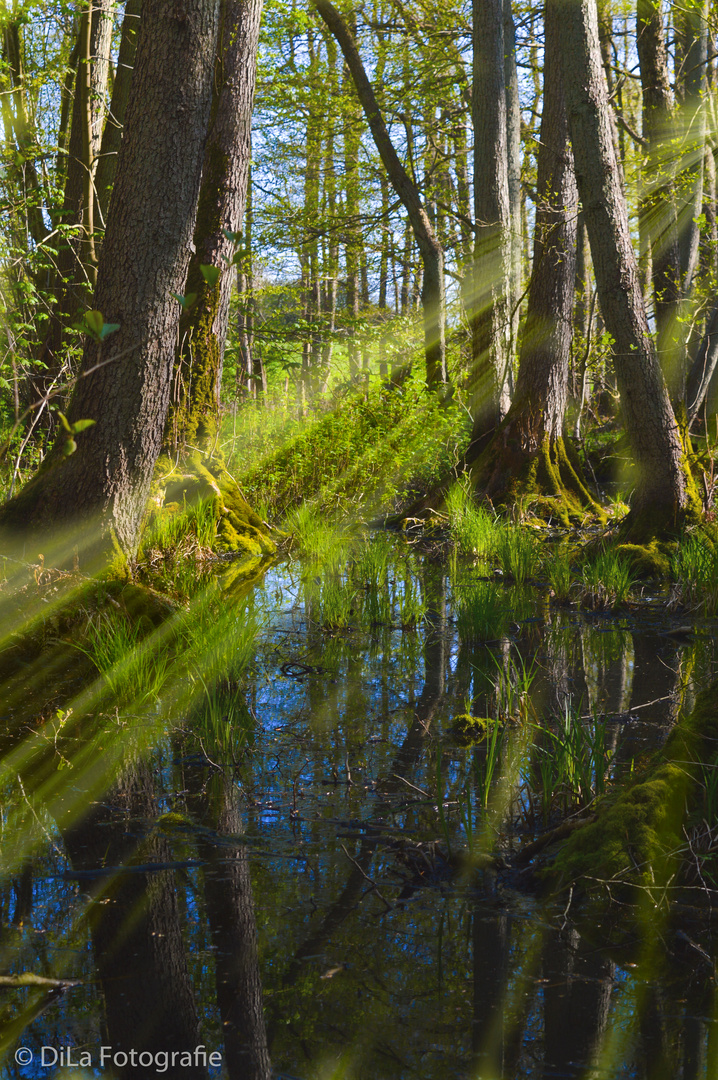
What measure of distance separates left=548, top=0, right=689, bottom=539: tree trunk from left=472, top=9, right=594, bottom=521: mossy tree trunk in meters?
2.28

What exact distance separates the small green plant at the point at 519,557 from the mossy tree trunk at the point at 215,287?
227 cm

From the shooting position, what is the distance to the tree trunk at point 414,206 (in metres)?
10.1

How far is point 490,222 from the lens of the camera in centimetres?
912

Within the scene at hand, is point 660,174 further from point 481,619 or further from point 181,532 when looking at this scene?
point 181,532

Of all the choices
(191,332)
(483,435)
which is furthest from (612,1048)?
(483,435)

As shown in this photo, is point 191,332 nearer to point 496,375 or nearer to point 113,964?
point 496,375

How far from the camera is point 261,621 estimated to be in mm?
5293

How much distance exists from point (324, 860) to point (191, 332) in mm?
5369

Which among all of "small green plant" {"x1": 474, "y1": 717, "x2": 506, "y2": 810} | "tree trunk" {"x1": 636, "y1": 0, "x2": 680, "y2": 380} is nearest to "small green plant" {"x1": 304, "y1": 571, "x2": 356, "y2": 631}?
"small green plant" {"x1": 474, "y1": 717, "x2": 506, "y2": 810}

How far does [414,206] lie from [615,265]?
15.8 ft

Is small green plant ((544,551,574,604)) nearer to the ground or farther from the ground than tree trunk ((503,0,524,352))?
nearer to the ground

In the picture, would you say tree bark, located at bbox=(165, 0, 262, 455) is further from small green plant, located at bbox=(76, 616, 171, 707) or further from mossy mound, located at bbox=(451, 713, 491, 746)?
mossy mound, located at bbox=(451, 713, 491, 746)

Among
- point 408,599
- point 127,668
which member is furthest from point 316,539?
point 127,668

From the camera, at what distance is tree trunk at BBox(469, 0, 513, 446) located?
898 cm
